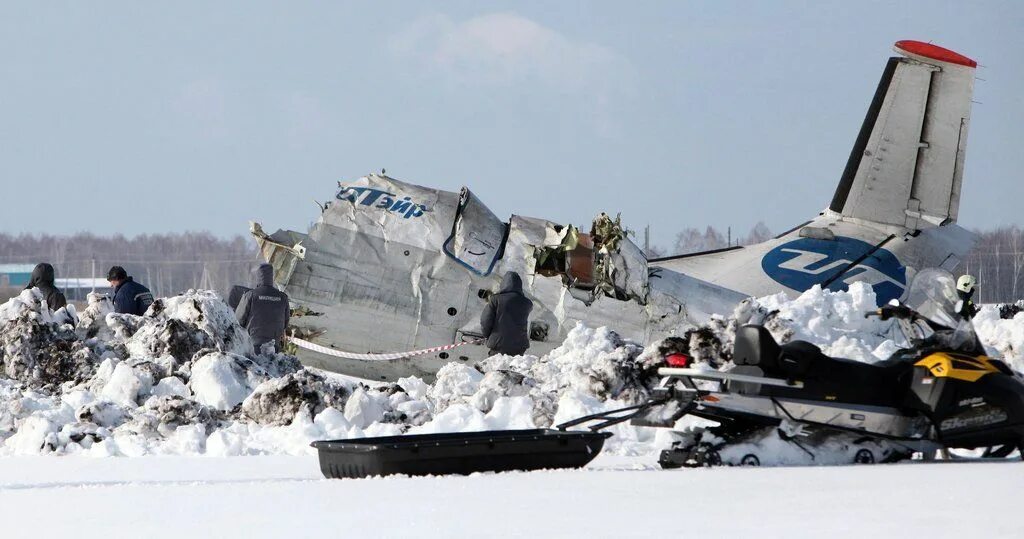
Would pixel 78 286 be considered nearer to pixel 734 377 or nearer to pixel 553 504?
pixel 734 377

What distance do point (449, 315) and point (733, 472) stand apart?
9779 mm

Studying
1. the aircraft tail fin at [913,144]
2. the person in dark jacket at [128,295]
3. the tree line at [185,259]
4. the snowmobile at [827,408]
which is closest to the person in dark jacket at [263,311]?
the person in dark jacket at [128,295]

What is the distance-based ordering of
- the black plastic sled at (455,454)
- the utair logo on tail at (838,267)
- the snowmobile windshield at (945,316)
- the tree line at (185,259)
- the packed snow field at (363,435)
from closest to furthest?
the packed snow field at (363,435) → the black plastic sled at (455,454) → the snowmobile windshield at (945,316) → the utair logo on tail at (838,267) → the tree line at (185,259)

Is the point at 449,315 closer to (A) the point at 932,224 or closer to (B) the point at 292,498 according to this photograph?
(A) the point at 932,224

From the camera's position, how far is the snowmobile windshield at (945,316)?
811cm

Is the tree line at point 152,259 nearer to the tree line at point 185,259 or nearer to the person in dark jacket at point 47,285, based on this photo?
the tree line at point 185,259

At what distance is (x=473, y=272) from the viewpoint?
55.4ft

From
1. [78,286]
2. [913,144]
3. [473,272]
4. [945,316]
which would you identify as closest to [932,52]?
[913,144]

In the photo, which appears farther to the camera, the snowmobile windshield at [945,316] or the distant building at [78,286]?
the distant building at [78,286]

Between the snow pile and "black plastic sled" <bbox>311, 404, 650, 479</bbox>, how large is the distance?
951mm

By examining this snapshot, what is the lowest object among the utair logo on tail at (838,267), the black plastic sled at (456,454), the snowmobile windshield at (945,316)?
the black plastic sled at (456,454)

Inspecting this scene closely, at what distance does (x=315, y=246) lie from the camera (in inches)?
653

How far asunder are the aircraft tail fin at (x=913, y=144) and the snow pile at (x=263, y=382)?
509cm

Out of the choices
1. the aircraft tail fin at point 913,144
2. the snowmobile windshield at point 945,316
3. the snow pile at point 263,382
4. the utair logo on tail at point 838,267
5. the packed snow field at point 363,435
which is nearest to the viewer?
the packed snow field at point 363,435
